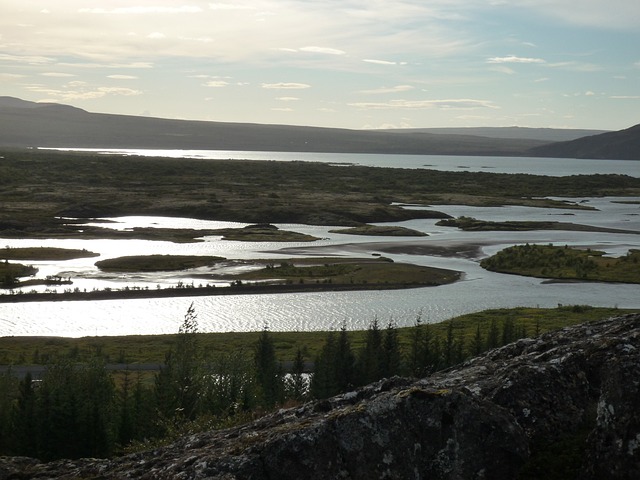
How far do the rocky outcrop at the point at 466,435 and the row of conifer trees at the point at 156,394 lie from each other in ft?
49.3

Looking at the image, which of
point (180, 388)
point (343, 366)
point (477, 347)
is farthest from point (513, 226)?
point (180, 388)

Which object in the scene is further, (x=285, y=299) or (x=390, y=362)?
(x=285, y=299)

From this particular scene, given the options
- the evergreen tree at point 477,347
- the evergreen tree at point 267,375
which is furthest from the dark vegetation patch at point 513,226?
the evergreen tree at point 267,375

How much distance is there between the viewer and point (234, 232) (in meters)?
132

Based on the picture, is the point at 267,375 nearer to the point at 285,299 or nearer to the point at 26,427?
the point at 26,427

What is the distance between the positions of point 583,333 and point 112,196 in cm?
16261

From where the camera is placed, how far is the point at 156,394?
38.6 m

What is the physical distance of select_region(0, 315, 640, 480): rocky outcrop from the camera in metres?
11.8

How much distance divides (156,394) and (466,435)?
93.1 feet

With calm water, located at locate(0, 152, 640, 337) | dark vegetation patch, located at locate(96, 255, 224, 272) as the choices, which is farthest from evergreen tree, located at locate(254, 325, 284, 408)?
dark vegetation patch, located at locate(96, 255, 224, 272)

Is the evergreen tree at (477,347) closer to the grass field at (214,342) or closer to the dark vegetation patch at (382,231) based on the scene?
the grass field at (214,342)

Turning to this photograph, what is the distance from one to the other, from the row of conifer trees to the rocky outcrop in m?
15.0

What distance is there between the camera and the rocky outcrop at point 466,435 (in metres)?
11.8

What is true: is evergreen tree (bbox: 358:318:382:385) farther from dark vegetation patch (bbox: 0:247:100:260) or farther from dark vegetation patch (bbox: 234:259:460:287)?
dark vegetation patch (bbox: 0:247:100:260)
